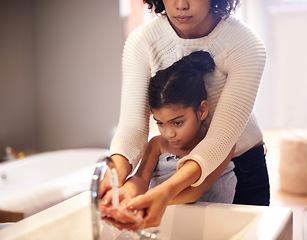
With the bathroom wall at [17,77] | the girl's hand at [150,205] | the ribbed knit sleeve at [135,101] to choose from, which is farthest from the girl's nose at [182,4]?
the bathroom wall at [17,77]

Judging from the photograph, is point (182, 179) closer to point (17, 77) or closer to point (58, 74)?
point (58, 74)

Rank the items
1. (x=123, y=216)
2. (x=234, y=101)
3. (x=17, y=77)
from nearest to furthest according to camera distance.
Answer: (x=123, y=216) → (x=234, y=101) → (x=17, y=77)

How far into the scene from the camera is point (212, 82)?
849 mm

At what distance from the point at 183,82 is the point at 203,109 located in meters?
0.06

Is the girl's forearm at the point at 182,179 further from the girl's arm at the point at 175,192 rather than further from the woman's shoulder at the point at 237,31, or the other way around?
the woman's shoulder at the point at 237,31

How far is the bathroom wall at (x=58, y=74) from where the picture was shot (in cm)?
217

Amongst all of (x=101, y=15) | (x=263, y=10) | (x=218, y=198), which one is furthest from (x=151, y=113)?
(x=101, y=15)

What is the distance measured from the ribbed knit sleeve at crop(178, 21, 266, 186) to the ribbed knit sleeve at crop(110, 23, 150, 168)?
0.38 ft

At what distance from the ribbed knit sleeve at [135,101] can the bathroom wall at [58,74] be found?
47.0 inches

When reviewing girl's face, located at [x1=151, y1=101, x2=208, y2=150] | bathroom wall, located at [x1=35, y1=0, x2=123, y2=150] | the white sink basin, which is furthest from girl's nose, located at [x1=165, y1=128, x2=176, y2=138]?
bathroom wall, located at [x1=35, y1=0, x2=123, y2=150]

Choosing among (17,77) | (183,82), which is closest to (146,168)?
(183,82)

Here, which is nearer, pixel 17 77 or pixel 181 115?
pixel 181 115

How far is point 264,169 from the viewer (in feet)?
3.10

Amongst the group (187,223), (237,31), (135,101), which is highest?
(237,31)
